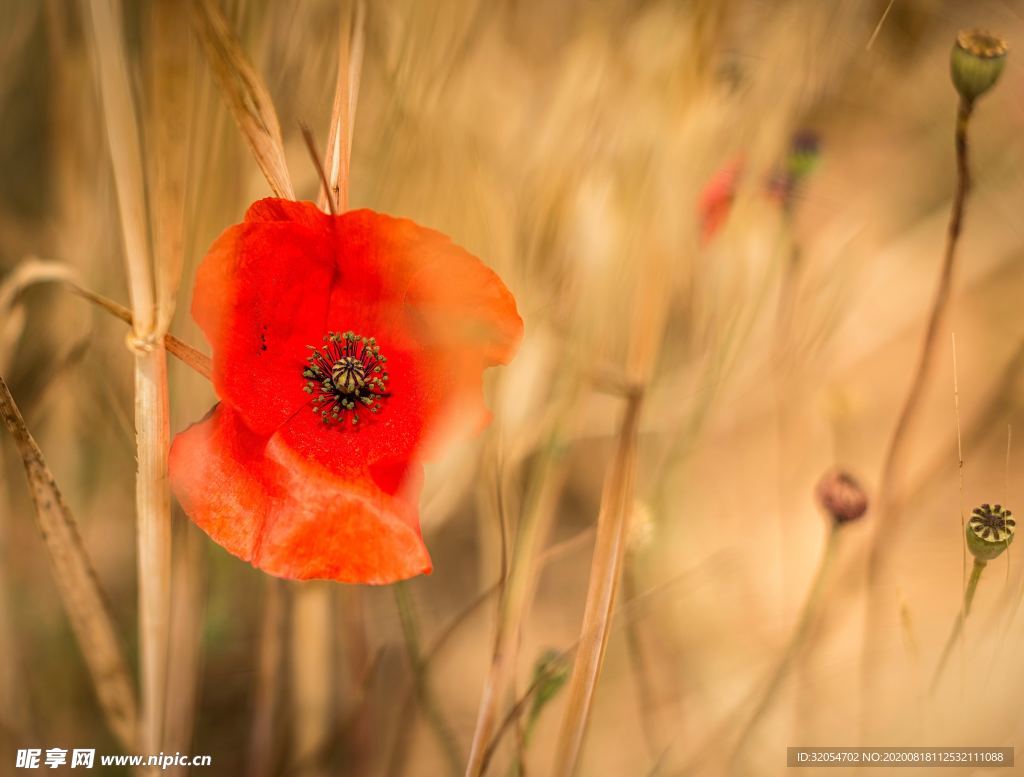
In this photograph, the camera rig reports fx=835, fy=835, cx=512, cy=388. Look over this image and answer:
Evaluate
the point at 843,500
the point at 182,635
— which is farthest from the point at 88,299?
the point at 843,500

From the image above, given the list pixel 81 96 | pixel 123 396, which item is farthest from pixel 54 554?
pixel 81 96

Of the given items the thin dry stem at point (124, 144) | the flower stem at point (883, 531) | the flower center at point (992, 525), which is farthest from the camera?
the flower stem at point (883, 531)

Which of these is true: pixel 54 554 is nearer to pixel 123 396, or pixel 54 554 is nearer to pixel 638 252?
pixel 123 396

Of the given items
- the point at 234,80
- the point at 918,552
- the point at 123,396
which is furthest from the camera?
the point at 918,552

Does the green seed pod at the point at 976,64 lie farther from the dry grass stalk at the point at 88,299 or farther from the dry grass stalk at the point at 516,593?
the dry grass stalk at the point at 88,299

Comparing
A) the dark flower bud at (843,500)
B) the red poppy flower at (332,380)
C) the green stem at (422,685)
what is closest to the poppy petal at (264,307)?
the red poppy flower at (332,380)

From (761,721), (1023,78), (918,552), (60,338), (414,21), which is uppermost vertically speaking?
(1023,78)

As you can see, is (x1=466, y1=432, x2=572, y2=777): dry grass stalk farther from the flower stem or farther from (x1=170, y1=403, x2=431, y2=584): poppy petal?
the flower stem

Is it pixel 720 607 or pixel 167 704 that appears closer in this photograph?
pixel 167 704
